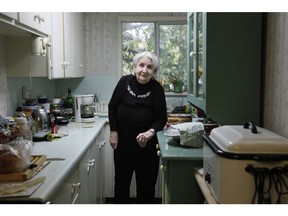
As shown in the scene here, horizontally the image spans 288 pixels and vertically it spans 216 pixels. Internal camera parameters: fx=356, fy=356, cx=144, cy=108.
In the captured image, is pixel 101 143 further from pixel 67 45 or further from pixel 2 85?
pixel 2 85

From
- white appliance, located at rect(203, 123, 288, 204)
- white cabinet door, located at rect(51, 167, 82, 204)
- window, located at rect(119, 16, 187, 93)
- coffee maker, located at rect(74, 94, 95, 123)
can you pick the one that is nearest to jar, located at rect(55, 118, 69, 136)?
coffee maker, located at rect(74, 94, 95, 123)

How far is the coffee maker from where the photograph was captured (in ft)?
11.1

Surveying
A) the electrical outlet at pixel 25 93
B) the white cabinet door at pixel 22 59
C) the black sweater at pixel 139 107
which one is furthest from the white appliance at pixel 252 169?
the electrical outlet at pixel 25 93

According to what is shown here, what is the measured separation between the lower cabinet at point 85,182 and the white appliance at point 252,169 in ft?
2.35

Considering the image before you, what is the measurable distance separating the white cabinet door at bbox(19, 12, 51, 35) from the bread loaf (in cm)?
→ 67

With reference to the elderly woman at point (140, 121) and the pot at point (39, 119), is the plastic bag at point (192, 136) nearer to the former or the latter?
the elderly woman at point (140, 121)

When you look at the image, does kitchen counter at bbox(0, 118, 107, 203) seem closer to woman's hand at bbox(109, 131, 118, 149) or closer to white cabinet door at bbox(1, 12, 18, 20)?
woman's hand at bbox(109, 131, 118, 149)

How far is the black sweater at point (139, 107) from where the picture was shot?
2.84 meters

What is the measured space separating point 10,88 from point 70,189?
3.86ft

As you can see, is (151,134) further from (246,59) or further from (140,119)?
(246,59)

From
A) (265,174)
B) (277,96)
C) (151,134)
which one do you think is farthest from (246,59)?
(151,134)

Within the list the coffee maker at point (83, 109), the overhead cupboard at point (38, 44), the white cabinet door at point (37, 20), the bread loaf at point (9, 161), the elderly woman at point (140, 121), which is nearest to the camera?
the bread loaf at point (9, 161)

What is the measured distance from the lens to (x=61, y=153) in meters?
2.05

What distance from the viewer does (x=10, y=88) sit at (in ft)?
8.76
